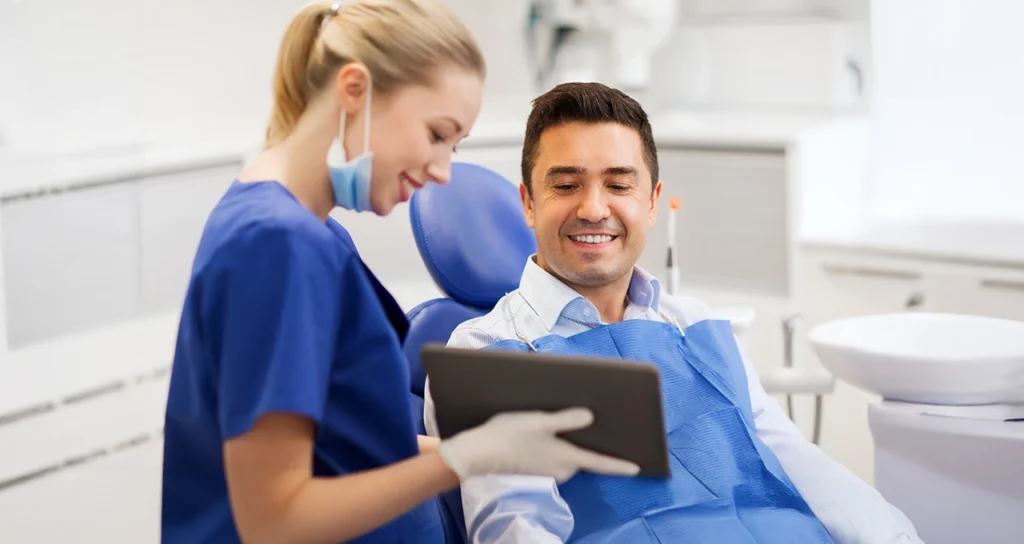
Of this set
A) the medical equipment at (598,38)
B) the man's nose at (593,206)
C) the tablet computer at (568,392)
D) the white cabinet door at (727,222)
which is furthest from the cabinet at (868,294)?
the tablet computer at (568,392)

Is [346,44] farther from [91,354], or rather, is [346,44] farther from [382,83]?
[91,354]

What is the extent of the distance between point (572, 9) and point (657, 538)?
220cm

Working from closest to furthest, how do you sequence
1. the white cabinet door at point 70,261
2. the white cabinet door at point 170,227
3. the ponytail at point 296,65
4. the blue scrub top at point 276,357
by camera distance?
1. the blue scrub top at point 276,357
2. the ponytail at point 296,65
3. the white cabinet door at point 70,261
4. the white cabinet door at point 170,227

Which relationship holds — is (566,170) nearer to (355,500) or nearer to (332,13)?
(332,13)

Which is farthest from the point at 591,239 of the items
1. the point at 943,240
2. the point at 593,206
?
the point at 943,240

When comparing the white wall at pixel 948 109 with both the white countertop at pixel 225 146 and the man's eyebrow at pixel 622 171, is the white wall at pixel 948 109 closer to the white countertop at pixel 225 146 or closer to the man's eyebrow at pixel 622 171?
the white countertop at pixel 225 146

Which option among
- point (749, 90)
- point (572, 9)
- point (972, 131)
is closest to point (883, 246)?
point (972, 131)

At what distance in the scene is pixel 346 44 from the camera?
1.10 m

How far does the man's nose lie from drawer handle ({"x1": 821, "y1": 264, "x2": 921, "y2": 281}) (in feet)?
4.36

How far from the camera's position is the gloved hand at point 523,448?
111 centimetres

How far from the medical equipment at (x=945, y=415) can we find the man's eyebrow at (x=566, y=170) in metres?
0.54

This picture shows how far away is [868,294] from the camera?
9.27 ft

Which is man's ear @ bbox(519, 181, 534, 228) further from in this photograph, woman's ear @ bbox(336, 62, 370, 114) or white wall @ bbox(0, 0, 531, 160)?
white wall @ bbox(0, 0, 531, 160)

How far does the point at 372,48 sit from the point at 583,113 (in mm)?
667
